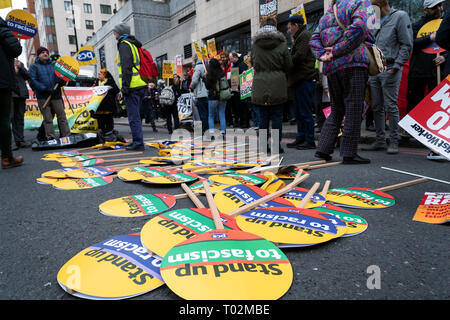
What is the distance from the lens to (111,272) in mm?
1201

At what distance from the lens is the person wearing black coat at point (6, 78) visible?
138 inches

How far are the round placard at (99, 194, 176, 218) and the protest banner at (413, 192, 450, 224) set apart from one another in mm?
1594

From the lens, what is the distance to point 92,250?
4.59 feet

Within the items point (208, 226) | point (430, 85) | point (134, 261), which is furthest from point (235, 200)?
point (430, 85)

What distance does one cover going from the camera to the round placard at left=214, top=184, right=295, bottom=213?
1.94 metres

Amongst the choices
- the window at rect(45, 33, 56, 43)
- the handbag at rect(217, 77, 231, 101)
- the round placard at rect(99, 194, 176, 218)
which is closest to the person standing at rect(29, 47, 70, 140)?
the handbag at rect(217, 77, 231, 101)

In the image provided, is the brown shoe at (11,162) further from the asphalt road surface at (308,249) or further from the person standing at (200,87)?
the person standing at (200,87)

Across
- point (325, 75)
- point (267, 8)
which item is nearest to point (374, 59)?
point (325, 75)

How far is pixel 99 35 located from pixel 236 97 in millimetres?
32231

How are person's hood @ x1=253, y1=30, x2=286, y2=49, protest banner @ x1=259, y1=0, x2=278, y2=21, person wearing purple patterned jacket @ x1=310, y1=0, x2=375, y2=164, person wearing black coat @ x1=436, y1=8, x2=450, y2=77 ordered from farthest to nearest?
protest banner @ x1=259, y1=0, x2=278, y2=21, person's hood @ x1=253, y1=30, x2=286, y2=49, person wearing purple patterned jacket @ x1=310, y1=0, x2=375, y2=164, person wearing black coat @ x1=436, y1=8, x2=450, y2=77

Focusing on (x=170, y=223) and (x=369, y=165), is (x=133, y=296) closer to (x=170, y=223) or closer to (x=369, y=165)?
(x=170, y=223)

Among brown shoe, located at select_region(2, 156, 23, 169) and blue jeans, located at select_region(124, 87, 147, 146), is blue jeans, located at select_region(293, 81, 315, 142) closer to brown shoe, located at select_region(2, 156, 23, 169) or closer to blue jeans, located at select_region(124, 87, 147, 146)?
blue jeans, located at select_region(124, 87, 147, 146)

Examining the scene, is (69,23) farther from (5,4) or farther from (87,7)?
(5,4)

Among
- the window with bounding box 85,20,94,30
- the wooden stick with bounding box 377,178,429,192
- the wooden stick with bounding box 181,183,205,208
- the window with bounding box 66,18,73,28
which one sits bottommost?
the wooden stick with bounding box 377,178,429,192
